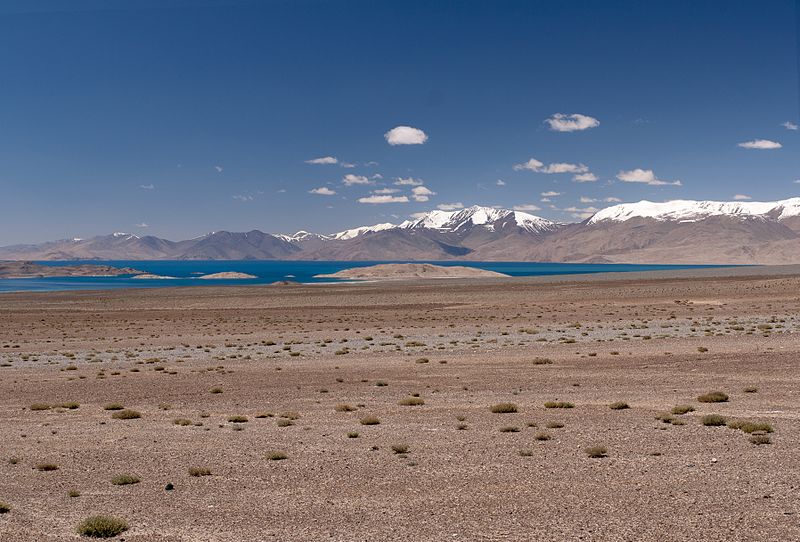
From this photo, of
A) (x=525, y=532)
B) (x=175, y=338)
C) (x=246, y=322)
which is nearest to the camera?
(x=525, y=532)

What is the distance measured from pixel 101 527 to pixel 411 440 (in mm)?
7795

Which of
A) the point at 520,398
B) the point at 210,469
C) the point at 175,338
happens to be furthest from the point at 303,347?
the point at 210,469

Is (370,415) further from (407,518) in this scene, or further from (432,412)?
(407,518)

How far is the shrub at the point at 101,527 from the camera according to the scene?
967cm

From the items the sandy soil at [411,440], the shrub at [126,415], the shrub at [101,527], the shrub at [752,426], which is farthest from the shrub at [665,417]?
the shrub at [126,415]

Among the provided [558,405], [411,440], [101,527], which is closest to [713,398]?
[558,405]

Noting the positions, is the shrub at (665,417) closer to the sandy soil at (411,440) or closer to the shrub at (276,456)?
the sandy soil at (411,440)

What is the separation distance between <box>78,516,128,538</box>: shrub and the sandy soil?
251mm

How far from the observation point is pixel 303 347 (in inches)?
1618

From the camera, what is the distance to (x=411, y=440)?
15.9 m

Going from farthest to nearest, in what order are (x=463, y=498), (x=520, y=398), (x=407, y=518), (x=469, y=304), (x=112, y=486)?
1. (x=469, y=304)
2. (x=520, y=398)
3. (x=112, y=486)
4. (x=463, y=498)
5. (x=407, y=518)

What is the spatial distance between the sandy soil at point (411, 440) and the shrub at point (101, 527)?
0.25 m

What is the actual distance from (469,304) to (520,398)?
62.2 meters

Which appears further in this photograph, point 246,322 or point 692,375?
point 246,322
